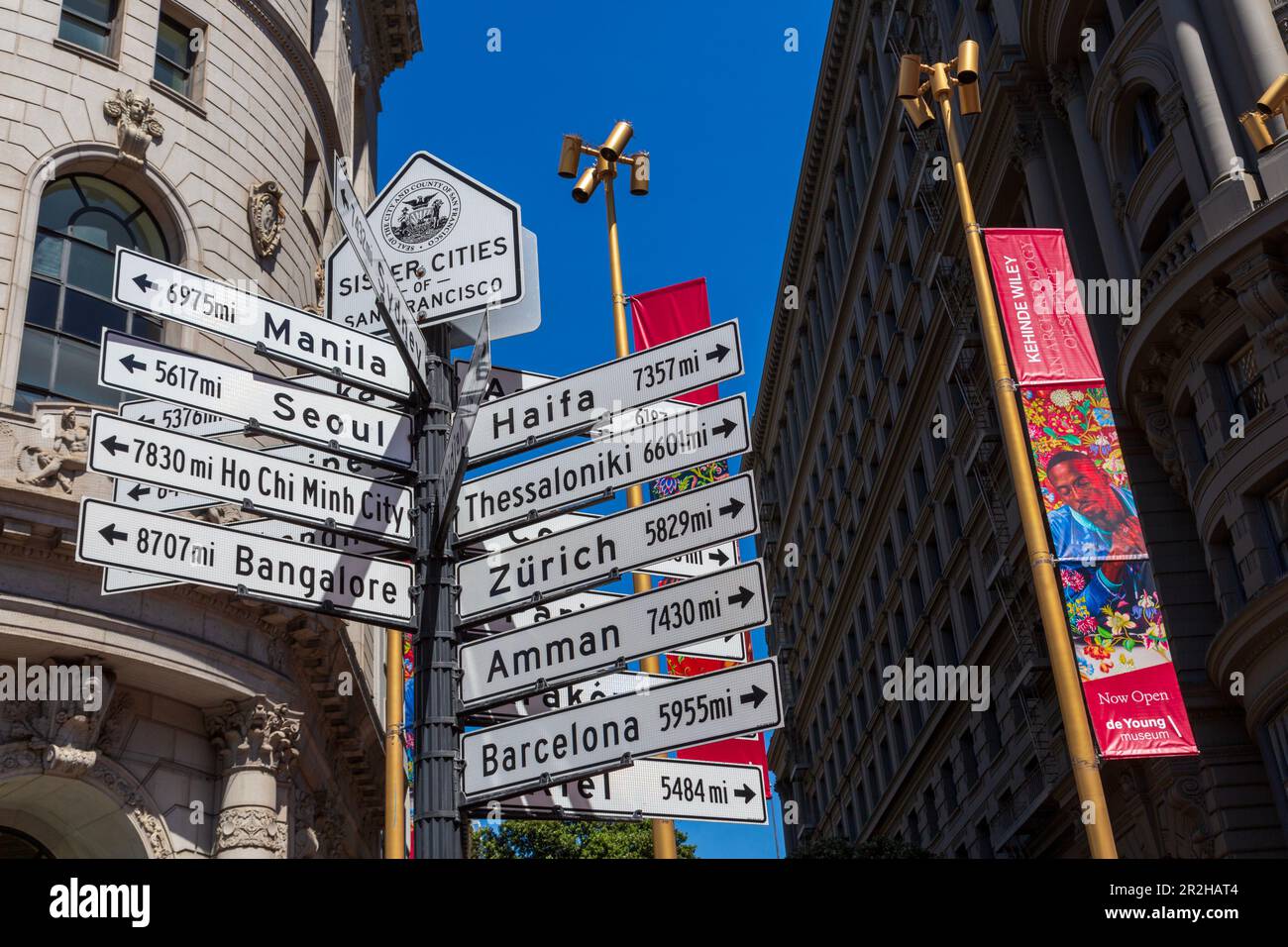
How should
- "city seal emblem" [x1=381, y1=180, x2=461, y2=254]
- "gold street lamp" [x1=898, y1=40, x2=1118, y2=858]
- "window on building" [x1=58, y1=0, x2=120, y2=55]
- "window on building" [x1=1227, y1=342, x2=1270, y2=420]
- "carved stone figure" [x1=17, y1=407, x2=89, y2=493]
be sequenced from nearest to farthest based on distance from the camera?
"city seal emblem" [x1=381, y1=180, x2=461, y2=254] → "gold street lamp" [x1=898, y1=40, x2=1118, y2=858] → "carved stone figure" [x1=17, y1=407, x2=89, y2=493] → "window on building" [x1=58, y1=0, x2=120, y2=55] → "window on building" [x1=1227, y1=342, x2=1270, y2=420]

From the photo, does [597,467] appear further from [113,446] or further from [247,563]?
[113,446]

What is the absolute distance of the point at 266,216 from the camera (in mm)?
21703

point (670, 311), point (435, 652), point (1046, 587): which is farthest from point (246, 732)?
point (435, 652)

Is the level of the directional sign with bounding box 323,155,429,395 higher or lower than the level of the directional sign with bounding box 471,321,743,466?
higher

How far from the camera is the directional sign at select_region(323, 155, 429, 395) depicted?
6555 mm

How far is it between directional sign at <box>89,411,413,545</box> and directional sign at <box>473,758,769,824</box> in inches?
61.7

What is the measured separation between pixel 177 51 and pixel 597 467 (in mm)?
17574

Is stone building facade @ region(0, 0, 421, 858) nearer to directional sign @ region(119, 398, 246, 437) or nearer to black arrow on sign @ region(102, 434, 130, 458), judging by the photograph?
directional sign @ region(119, 398, 246, 437)

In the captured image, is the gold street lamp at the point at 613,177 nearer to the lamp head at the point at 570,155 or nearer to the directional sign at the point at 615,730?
the lamp head at the point at 570,155

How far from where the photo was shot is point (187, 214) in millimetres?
19906

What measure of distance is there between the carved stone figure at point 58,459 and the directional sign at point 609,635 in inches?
430

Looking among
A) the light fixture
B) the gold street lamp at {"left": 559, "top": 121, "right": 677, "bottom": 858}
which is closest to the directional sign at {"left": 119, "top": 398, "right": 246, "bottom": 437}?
the gold street lamp at {"left": 559, "top": 121, "right": 677, "bottom": 858}
